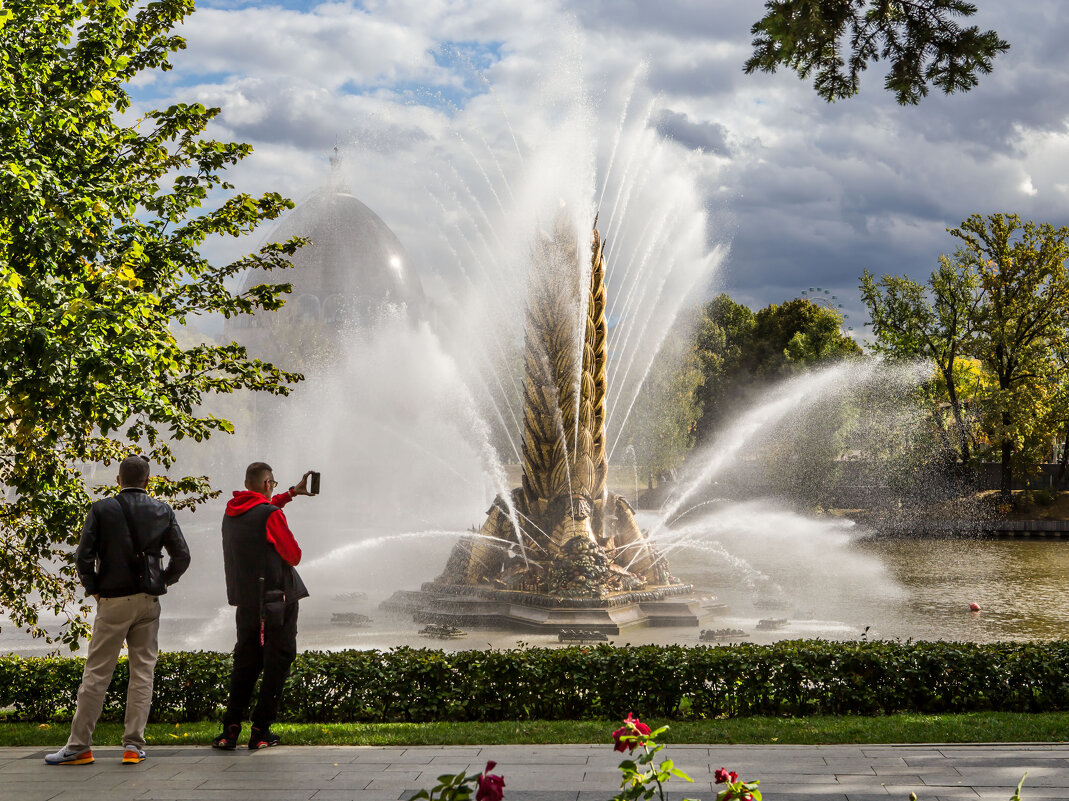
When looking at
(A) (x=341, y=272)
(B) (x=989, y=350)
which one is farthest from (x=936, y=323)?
(A) (x=341, y=272)

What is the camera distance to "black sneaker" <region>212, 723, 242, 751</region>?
5938mm

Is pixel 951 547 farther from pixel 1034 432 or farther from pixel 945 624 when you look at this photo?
pixel 945 624

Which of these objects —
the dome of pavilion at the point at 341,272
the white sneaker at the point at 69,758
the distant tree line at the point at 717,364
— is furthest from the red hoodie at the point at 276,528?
the dome of pavilion at the point at 341,272

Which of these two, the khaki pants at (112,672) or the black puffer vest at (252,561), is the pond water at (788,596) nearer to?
the black puffer vest at (252,561)

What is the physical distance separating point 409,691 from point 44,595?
3138mm

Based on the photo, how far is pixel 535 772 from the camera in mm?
5309

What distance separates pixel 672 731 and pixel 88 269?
5256 mm

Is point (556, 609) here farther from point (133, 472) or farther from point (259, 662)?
point (133, 472)

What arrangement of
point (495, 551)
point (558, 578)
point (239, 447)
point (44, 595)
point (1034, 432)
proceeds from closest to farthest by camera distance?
point (44, 595) < point (558, 578) < point (495, 551) < point (1034, 432) < point (239, 447)

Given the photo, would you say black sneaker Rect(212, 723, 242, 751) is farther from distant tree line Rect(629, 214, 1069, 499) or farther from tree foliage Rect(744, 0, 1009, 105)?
distant tree line Rect(629, 214, 1069, 499)

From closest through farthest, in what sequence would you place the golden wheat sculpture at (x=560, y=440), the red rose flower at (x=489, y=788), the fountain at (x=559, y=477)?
the red rose flower at (x=489, y=788)
the fountain at (x=559, y=477)
the golden wheat sculpture at (x=560, y=440)

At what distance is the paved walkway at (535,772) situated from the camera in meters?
4.93

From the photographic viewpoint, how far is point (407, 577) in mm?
20297

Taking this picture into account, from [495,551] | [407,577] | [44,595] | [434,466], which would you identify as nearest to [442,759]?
[44,595]
